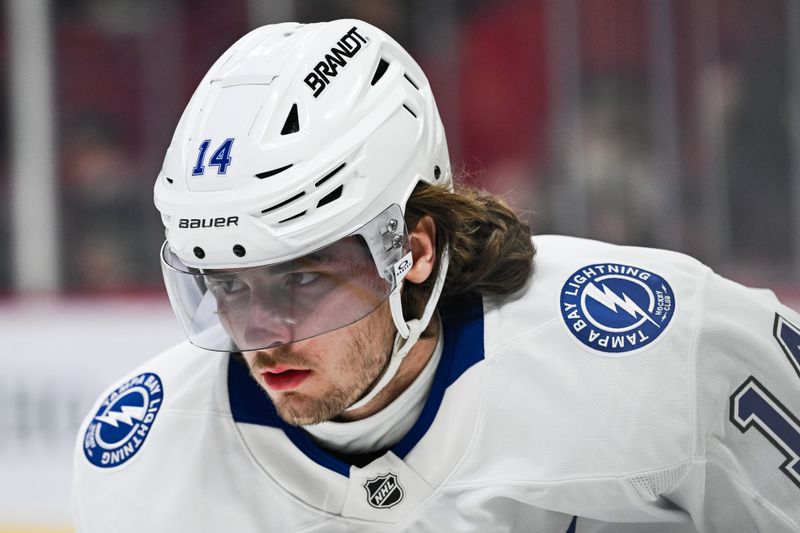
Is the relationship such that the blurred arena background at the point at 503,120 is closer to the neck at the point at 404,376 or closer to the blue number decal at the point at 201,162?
the neck at the point at 404,376

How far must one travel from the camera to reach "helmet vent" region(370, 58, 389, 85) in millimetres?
1997

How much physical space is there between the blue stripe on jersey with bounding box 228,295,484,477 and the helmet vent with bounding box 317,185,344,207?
40cm

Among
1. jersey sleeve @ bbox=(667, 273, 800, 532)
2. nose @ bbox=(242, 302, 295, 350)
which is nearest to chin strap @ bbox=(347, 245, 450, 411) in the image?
nose @ bbox=(242, 302, 295, 350)

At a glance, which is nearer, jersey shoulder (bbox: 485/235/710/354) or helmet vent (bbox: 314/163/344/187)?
helmet vent (bbox: 314/163/344/187)

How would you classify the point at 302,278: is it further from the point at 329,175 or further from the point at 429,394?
the point at 429,394

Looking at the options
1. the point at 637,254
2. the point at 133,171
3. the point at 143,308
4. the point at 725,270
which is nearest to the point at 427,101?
the point at 637,254

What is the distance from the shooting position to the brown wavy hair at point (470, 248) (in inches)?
80.9

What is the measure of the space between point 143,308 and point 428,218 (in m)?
2.43

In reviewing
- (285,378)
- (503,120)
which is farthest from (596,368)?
(503,120)

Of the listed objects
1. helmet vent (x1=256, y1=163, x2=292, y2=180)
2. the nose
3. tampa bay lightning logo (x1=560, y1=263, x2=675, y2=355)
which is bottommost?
tampa bay lightning logo (x1=560, y1=263, x2=675, y2=355)

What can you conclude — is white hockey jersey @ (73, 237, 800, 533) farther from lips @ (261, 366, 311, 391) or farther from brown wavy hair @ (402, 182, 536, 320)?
lips @ (261, 366, 311, 391)

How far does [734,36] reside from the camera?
4824mm

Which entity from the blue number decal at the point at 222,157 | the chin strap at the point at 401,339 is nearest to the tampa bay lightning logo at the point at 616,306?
the chin strap at the point at 401,339

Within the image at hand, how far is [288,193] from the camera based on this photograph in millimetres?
1771
